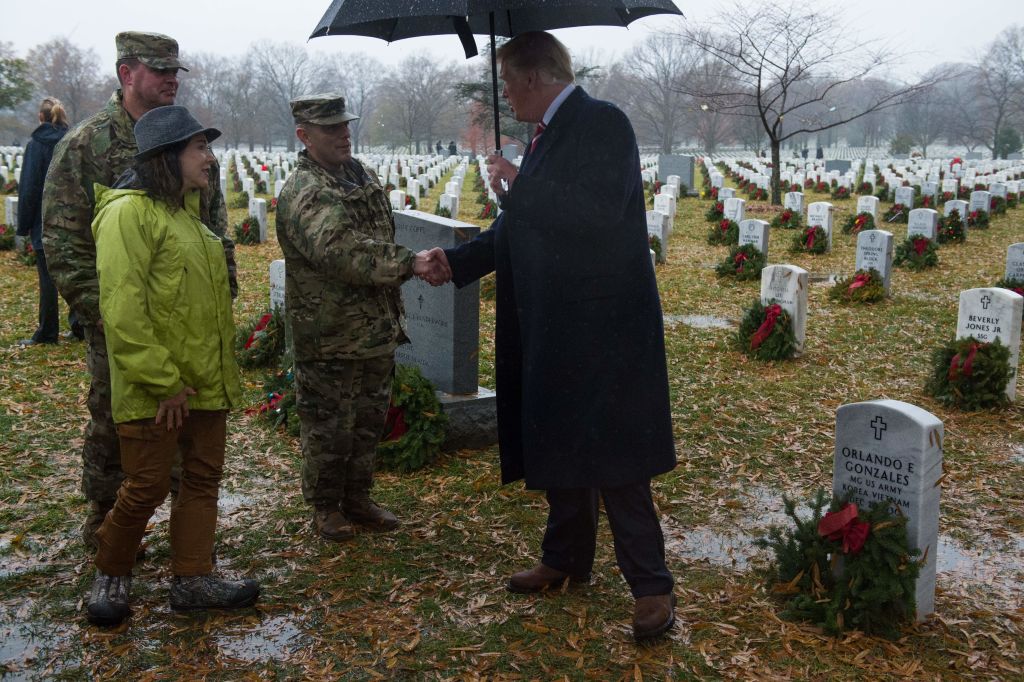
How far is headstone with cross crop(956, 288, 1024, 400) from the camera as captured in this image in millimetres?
7027

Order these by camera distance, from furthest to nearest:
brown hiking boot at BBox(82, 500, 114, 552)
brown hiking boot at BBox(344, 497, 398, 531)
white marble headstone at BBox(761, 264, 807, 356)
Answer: white marble headstone at BBox(761, 264, 807, 356), brown hiking boot at BBox(344, 497, 398, 531), brown hiking boot at BBox(82, 500, 114, 552)

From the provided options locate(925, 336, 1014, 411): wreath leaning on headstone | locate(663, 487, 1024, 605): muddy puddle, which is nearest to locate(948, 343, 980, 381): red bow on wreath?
locate(925, 336, 1014, 411): wreath leaning on headstone

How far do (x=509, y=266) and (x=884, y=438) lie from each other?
5.51 feet

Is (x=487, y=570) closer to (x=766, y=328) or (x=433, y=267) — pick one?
(x=433, y=267)

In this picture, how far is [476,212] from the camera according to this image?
23.7 m

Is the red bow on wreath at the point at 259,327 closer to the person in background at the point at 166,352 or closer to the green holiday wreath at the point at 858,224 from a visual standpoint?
the person in background at the point at 166,352

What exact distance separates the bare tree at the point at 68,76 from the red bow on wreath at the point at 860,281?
52.6m

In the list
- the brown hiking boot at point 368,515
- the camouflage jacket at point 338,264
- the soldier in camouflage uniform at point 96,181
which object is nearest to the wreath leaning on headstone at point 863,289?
the brown hiking boot at point 368,515

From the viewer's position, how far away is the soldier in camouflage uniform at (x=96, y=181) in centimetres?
389

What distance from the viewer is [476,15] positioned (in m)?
4.30

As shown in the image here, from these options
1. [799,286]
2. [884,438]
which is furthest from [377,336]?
[799,286]

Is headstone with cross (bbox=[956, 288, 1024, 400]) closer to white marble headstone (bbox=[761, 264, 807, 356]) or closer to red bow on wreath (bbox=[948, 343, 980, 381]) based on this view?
red bow on wreath (bbox=[948, 343, 980, 381])

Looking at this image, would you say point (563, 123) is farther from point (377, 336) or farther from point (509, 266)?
point (377, 336)

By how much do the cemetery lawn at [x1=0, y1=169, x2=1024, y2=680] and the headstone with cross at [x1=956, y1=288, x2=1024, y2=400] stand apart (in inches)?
20.9
